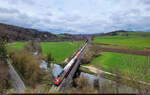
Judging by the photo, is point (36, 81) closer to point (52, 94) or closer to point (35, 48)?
point (52, 94)

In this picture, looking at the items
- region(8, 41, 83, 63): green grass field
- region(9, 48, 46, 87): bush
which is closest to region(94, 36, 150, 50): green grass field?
region(8, 41, 83, 63): green grass field

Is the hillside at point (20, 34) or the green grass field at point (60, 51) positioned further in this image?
the hillside at point (20, 34)

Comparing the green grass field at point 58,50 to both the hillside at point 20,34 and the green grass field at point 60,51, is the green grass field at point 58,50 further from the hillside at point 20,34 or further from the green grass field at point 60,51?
the hillside at point 20,34

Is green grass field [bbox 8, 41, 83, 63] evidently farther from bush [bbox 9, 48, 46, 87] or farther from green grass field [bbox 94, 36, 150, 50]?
green grass field [bbox 94, 36, 150, 50]

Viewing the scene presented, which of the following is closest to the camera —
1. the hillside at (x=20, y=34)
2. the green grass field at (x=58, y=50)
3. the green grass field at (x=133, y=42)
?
the green grass field at (x=58, y=50)

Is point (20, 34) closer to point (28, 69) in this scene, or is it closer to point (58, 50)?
point (58, 50)

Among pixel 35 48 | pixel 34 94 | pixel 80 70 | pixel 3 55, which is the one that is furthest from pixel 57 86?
pixel 35 48

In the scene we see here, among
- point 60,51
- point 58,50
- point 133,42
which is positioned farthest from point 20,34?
point 133,42

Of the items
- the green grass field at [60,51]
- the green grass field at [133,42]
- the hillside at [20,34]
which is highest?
the hillside at [20,34]

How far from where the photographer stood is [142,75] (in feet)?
46.5

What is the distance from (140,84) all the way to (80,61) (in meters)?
21.1

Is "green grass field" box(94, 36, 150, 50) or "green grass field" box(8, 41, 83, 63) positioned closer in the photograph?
"green grass field" box(8, 41, 83, 63)

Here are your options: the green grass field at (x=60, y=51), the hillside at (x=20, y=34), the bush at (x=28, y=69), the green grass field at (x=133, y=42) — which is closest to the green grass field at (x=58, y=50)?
the green grass field at (x=60, y=51)

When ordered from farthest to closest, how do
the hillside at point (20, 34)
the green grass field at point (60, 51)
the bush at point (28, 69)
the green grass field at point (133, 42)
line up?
the hillside at point (20, 34) < the green grass field at point (133, 42) < the green grass field at point (60, 51) < the bush at point (28, 69)
